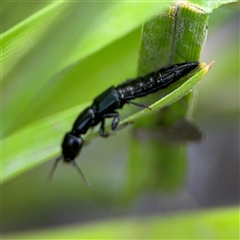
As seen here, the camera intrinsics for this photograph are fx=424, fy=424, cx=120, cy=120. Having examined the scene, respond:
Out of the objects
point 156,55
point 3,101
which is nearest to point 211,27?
point 156,55

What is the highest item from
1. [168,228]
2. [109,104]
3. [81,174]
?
[109,104]

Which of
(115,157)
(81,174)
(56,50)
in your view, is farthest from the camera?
(115,157)

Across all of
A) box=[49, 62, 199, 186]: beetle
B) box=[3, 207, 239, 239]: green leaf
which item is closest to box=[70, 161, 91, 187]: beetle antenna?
box=[49, 62, 199, 186]: beetle

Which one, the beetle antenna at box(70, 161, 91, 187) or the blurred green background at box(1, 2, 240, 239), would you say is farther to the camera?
the beetle antenna at box(70, 161, 91, 187)

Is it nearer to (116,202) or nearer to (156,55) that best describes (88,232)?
(116,202)

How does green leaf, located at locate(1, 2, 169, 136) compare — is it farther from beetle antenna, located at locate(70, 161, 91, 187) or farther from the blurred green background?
beetle antenna, located at locate(70, 161, 91, 187)

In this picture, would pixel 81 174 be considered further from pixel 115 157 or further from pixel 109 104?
pixel 109 104

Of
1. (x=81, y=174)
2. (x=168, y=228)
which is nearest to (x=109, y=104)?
(x=81, y=174)

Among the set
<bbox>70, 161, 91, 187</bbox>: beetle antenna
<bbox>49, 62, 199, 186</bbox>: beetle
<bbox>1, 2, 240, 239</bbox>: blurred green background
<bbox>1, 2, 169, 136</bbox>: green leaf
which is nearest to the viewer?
<bbox>1, 2, 169, 136</bbox>: green leaf

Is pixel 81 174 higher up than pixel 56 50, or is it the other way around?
pixel 56 50

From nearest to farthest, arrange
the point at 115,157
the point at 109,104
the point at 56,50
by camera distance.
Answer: the point at 56,50 < the point at 109,104 < the point at 115,157
